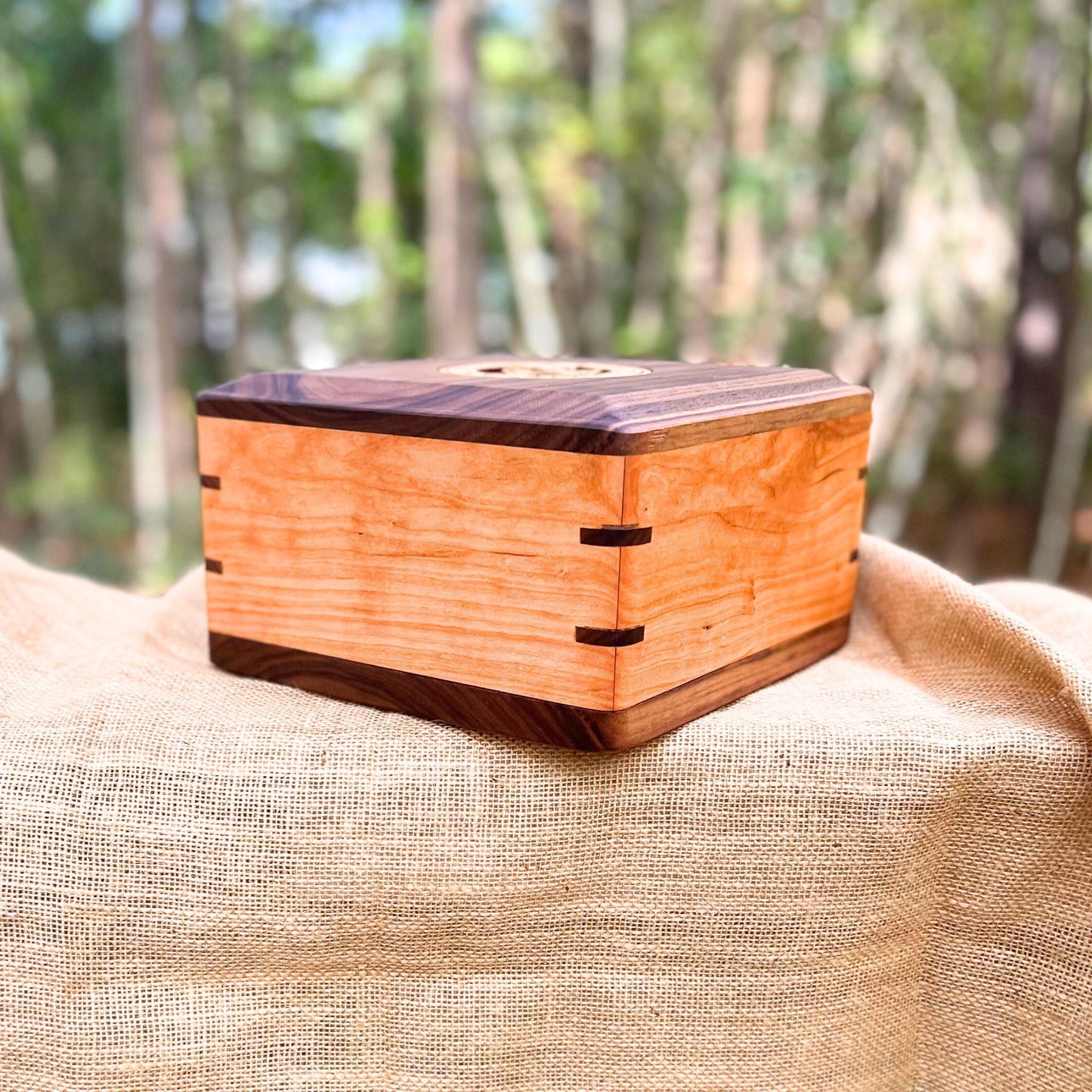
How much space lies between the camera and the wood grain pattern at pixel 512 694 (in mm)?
797

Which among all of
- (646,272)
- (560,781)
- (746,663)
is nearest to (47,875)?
(560,781)

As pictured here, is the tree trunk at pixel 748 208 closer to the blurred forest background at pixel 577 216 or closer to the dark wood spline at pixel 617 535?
the blurred forest background at pixel 577 216

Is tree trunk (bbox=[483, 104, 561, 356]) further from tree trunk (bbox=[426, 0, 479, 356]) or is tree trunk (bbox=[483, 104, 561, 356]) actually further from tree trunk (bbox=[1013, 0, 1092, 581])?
tree trunk (bbox=[1013, 0, 1092, 581])

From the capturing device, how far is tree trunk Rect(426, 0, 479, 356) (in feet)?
12.9

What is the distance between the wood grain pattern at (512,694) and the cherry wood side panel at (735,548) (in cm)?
1

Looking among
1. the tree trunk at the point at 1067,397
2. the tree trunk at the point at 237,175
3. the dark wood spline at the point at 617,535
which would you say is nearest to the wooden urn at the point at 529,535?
the dark wood spline at the point at 617,535

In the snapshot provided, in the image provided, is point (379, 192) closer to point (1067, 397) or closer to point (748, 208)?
point (748, 208)

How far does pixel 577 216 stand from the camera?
18.0 feet

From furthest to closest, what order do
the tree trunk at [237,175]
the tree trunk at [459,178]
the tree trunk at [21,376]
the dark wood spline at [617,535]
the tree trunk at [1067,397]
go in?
the tree trunk at [21,376] → the tree trunk at [237,175] → the tree trunk at [1067,397] → the tree trunk at [459,178] → the dark wood spline at [617,535]

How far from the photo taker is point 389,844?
0.81 m

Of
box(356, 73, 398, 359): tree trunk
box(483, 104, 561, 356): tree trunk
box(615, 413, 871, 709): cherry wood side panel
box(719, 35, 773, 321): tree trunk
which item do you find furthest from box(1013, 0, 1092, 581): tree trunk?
box(615, 413, 871, 709): cherry wood side panel

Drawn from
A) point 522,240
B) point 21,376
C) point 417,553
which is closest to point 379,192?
point 522,240

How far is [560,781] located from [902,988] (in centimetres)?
32

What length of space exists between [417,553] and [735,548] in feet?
0.79
